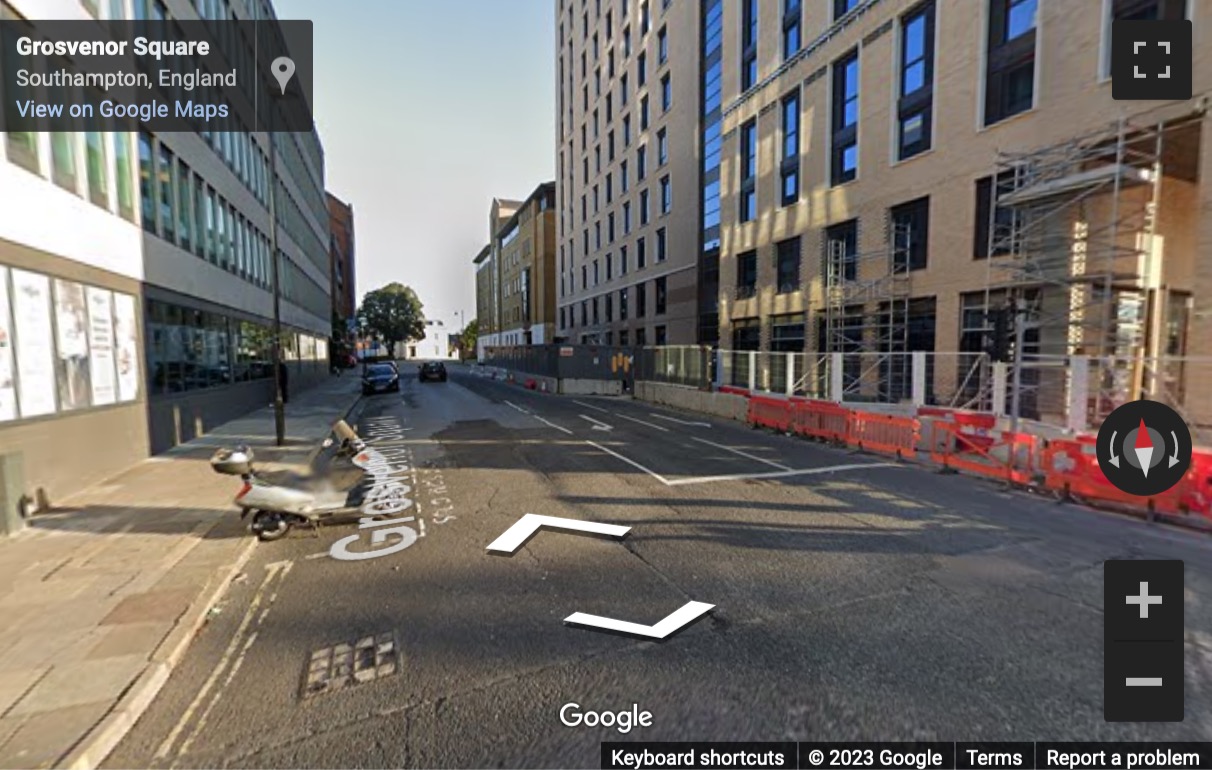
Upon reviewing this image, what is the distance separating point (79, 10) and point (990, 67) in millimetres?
21557

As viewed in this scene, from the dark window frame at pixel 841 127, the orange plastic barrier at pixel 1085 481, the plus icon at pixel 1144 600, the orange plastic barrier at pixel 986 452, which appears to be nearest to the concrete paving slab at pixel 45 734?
the plus icon at pixel 1144 600

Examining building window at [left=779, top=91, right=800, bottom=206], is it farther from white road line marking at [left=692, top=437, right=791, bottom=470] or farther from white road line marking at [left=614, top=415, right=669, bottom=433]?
white road line marking at [left=692, top=437, right=791, bottom=470]

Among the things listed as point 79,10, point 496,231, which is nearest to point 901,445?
point 79,10

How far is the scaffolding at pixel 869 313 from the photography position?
16.7m

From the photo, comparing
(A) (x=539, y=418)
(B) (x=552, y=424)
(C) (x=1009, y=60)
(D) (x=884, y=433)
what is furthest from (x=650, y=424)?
(C) (x=1009, y=60)

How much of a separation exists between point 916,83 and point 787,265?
8.11m

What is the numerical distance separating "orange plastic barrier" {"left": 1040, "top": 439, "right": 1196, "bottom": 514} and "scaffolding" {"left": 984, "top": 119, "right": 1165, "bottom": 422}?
3786mm

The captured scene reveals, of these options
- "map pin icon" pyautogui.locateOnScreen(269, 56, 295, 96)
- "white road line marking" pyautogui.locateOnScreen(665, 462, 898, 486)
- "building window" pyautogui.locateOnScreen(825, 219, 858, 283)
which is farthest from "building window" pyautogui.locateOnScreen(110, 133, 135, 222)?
"building window" pyautogui.locateOnScreen(825, 219, 858, 283)

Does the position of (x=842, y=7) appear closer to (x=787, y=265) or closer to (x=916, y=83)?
(x=916, y=83)

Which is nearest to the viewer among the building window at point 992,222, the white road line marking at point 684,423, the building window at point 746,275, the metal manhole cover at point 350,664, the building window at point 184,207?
the metal manhole cover at point 350,664

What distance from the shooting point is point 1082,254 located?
44.0 feet

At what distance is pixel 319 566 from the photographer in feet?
17.6

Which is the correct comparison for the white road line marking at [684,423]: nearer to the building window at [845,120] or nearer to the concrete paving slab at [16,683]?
the building window at [845,120]

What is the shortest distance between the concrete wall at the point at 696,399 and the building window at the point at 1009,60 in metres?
11.2
